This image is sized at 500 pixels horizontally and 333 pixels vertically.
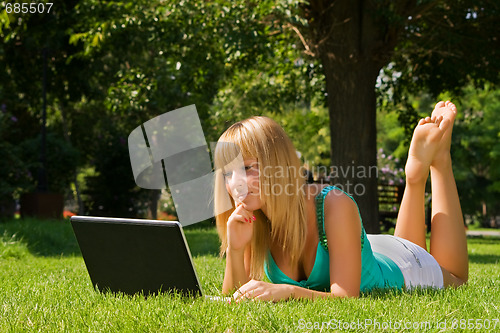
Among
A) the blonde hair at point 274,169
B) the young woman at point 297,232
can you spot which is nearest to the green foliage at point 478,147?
the young woman at point 297,232

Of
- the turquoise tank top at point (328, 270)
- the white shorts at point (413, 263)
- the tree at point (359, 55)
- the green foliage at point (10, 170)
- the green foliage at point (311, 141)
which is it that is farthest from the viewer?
the green foliage at point (311, 141)

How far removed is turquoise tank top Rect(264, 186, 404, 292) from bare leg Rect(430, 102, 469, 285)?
1.68 feet

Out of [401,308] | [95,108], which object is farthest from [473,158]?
[401,308]

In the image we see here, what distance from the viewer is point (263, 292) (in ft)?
10.3

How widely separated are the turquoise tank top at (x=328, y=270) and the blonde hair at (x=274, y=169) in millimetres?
112

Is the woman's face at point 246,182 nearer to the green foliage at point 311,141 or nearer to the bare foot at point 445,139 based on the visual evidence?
the bare foot at point 445,139

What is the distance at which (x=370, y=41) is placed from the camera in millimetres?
10453

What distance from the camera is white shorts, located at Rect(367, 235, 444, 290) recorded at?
13.3 ft

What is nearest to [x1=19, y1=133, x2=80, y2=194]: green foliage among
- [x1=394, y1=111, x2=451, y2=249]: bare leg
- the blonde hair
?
[x1=394, y1=111, x2=451, y2=249]: bare leg

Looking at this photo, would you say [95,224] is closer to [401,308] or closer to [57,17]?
[401,308]

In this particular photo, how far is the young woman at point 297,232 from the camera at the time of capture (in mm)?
3133

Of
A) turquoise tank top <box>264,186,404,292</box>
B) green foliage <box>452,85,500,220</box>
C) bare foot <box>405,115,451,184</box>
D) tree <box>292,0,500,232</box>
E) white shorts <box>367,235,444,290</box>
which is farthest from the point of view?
green foliage <box>452,85,500,220</box>

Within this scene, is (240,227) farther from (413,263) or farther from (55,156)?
(55,156)

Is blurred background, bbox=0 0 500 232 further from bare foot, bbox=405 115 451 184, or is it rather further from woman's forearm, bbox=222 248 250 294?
woman's forearm, bbox=222 248 250 294
